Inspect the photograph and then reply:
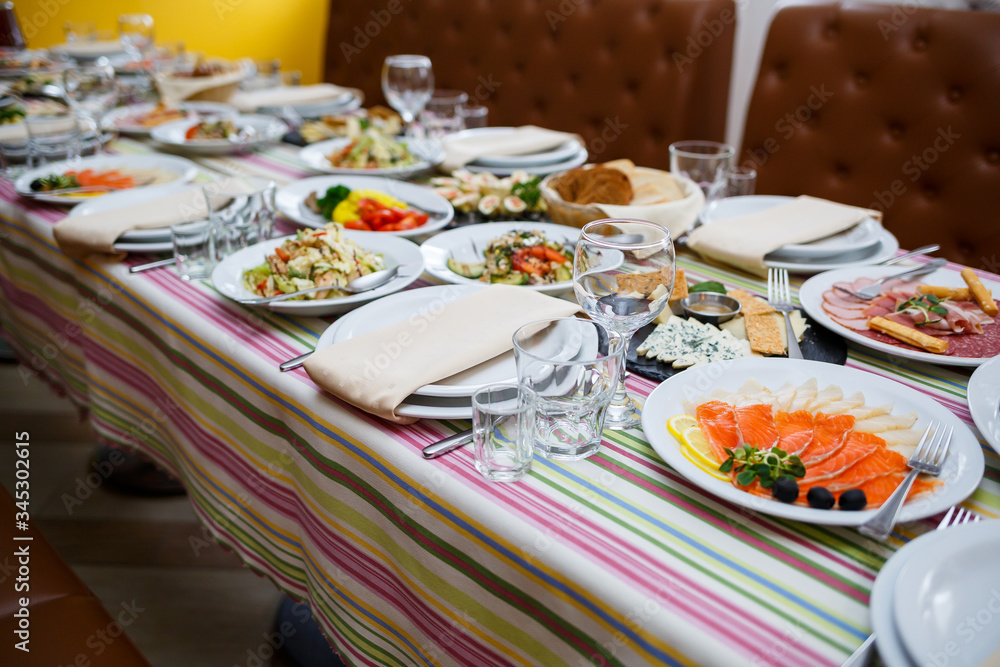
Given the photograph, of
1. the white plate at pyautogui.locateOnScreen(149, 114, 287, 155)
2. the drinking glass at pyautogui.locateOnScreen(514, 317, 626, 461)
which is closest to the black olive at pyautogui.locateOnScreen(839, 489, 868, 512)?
the drinking glass at pyautogui.locateOnScreen(514, 317, 626, 461)

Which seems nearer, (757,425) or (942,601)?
(942,601)

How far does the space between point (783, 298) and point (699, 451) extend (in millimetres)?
498

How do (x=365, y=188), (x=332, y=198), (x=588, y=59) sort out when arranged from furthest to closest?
A: (x=588, y=59) → (x=365, y=188) → (x=332, y=198)

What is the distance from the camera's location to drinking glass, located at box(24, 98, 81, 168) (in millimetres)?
1785

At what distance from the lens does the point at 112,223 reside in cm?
129

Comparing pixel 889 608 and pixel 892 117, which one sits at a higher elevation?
pixel 892 117

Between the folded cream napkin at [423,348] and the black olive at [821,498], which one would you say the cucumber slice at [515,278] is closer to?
the folded cream napkin at [423,348]

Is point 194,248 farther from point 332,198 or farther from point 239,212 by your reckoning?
point 332,198

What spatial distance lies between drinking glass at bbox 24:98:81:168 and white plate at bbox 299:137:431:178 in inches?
21.6

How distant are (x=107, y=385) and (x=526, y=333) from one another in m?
0.95

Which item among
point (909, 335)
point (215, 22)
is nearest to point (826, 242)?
point (909, 335)

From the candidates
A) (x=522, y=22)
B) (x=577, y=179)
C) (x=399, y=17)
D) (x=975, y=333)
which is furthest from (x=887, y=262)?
(x=399, y=17)

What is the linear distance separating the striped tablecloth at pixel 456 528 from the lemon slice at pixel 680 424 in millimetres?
35
